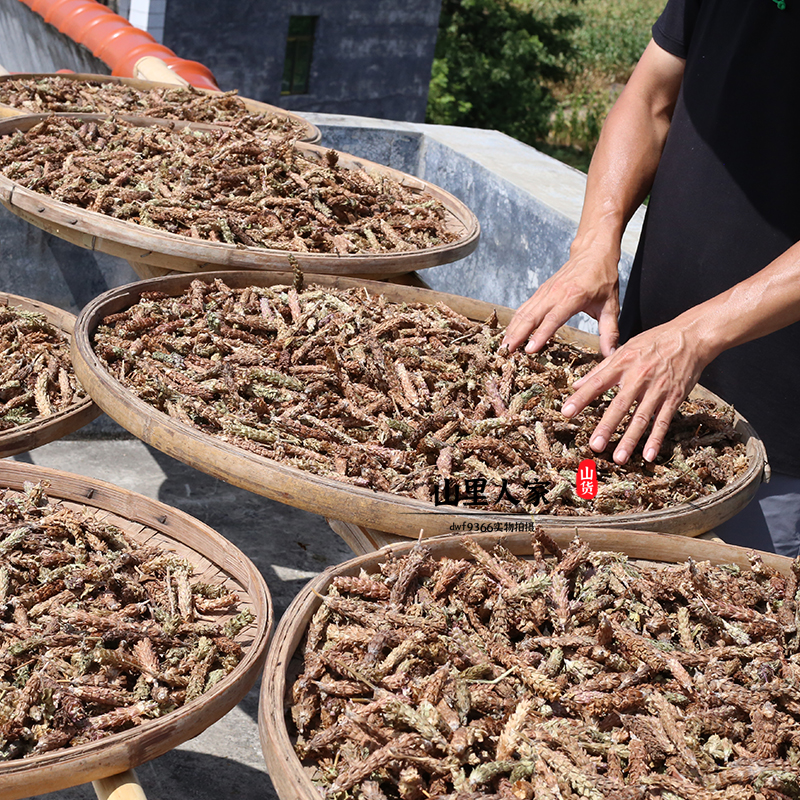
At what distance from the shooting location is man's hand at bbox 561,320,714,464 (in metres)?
1.84

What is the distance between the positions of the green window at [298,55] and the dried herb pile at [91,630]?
10226mm

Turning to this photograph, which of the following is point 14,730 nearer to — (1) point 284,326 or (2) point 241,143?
(1) point 284,326

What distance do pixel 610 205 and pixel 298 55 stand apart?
31.9ft

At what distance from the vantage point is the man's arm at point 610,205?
2188 millimetres

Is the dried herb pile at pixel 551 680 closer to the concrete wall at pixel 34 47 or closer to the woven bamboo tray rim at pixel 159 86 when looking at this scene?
the woven bamboo tray rim at pixel 159 86

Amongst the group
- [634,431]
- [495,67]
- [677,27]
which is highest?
[677,27]

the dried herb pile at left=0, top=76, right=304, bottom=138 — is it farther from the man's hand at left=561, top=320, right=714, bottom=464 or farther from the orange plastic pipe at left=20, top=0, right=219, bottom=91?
the man's hand at left=561, top=320, right=714, bottom=464

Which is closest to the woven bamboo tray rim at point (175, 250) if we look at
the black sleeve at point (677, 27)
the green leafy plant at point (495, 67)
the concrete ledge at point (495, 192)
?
the black sleeve at point (677, 27)

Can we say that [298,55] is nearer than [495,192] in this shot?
No

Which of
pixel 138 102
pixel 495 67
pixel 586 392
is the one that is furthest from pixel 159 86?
pixel 495 67

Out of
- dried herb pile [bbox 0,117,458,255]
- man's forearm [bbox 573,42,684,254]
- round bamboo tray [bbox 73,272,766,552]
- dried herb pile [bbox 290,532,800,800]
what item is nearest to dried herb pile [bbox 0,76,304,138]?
dried herb pile [bbox 0,117,458,255]

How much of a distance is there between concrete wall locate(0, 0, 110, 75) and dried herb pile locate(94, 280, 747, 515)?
4.05 meters

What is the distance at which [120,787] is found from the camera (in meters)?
1.43

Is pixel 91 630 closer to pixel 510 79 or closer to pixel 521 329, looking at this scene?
pixel 521 329
